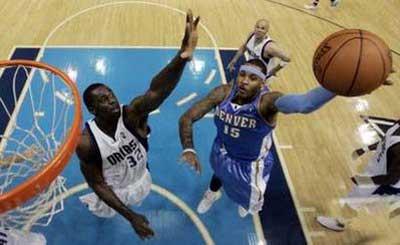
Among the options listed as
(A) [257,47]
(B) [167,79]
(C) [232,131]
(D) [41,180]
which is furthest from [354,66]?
(A) [257,47]

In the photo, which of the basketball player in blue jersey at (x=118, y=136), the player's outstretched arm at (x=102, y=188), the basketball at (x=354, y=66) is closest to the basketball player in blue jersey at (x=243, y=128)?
the basketball at (x=354, y=66)

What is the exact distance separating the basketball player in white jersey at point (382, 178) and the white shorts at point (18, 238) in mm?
2628

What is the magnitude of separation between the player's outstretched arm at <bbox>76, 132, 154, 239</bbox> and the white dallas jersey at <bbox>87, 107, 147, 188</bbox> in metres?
0.08

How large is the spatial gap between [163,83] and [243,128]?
0.84 meters

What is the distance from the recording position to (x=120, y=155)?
3.15m

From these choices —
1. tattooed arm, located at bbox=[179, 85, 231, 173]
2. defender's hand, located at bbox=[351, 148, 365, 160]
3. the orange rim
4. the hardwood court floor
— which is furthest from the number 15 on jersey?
defender's hand, located at bbox=[351, 148, 365, 160]

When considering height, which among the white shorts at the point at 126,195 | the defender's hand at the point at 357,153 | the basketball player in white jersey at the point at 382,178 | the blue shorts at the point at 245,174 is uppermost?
the white shorts at the point at 126,195

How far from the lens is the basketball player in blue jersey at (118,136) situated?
2.90 metres

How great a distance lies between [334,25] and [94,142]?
6224 millimetres

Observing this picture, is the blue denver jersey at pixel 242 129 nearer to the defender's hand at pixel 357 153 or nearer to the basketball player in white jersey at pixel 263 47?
the basketball player in white jersey at pixel 263 47

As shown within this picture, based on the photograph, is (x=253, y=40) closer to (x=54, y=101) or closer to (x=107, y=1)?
(x=54, y=101)

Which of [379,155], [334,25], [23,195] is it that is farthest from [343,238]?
[334,25]

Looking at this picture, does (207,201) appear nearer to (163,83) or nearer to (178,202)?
(178,202)

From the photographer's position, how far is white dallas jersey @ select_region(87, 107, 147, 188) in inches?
120
